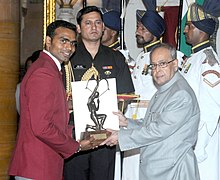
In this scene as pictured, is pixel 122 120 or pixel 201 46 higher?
pixel 201 46

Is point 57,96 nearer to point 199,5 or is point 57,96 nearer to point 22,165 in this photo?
point 22,165

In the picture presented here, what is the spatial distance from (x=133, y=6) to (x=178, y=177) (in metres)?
2.64

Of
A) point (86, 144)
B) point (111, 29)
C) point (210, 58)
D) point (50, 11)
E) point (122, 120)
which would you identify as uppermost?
point (50, 11)

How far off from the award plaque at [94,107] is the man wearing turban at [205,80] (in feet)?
3.64

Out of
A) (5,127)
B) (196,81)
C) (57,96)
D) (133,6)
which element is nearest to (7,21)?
(5,127)

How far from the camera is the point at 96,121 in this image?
3.22m

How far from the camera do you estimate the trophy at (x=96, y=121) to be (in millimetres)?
3199

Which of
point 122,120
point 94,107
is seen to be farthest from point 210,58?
point 94,107

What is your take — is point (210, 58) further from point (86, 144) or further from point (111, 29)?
point (86, 144)

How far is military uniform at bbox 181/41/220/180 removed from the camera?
4.12 metres

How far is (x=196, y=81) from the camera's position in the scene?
419cm

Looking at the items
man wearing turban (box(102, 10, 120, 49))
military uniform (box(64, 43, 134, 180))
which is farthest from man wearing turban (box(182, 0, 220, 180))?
military uniform (box(64, 43, 134, 180))

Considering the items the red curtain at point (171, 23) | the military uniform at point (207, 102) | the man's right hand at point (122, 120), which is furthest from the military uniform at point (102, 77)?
the red curtain at point (171, 23)

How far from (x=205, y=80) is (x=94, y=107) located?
1.21 meters
